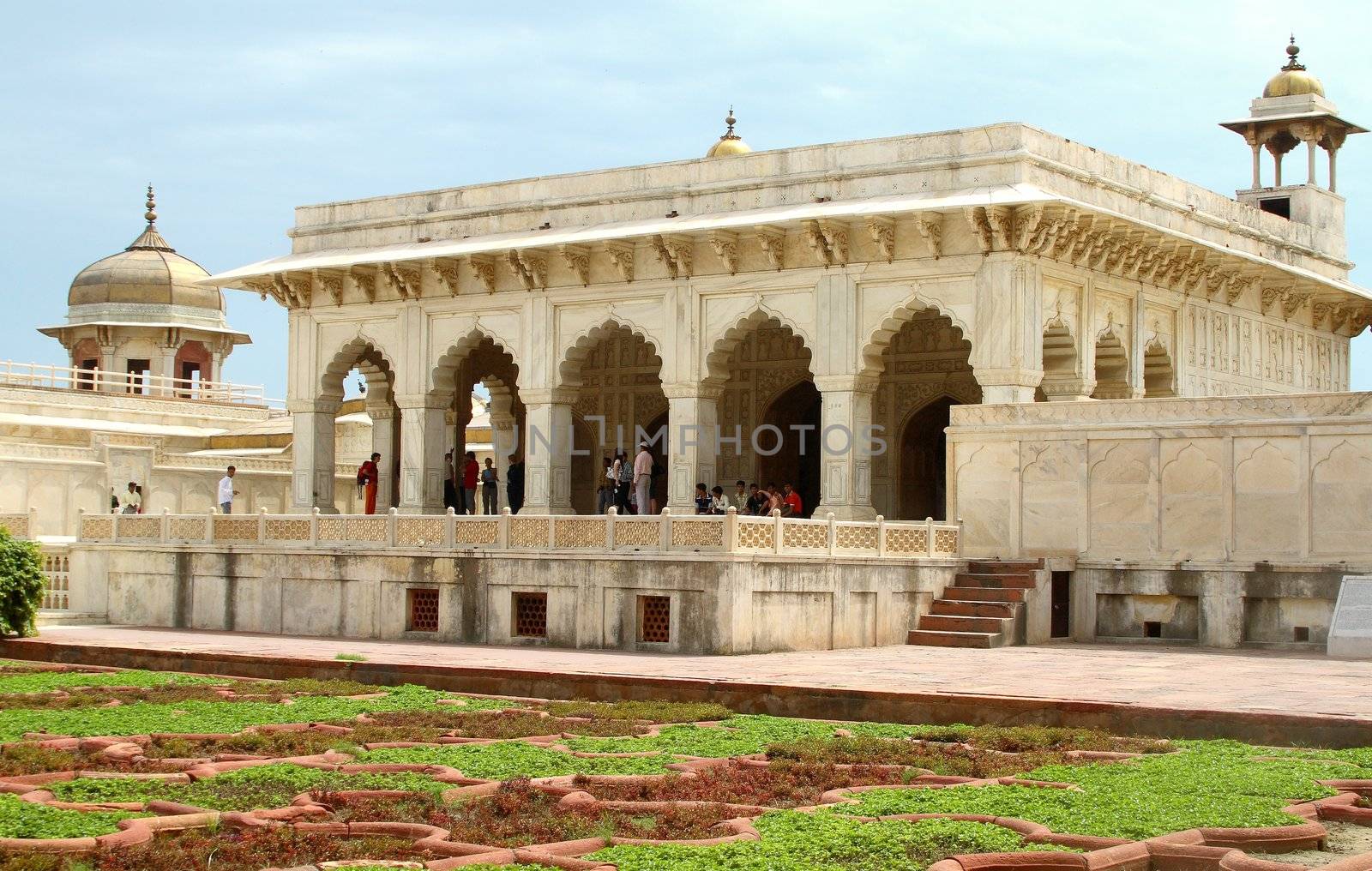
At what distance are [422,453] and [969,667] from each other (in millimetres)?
11261

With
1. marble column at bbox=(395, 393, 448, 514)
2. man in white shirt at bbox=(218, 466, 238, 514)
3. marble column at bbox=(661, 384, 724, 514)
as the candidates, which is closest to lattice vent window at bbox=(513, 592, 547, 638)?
marble column at bbox=(661, 384, 724, 514)

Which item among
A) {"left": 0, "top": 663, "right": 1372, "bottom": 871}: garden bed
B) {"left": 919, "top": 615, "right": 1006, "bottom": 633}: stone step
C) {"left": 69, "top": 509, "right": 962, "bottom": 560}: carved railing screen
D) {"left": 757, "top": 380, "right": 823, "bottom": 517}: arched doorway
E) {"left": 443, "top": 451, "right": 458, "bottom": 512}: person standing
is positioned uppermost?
{"left": 757, "top": 380, "right": 823, "bottom": 517}: arched doorway

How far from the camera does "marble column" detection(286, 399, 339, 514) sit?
23359mm

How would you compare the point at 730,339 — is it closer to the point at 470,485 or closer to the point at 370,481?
the point at 470,485

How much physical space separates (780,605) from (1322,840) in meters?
8.93

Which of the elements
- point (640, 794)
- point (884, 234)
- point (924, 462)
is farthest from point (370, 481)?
point (640, 794)

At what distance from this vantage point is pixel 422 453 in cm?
2225

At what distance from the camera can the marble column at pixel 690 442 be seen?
2005 cm

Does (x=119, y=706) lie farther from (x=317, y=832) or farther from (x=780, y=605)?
(x=780, y=605)

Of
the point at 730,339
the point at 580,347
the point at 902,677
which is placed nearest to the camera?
the point at 902,677

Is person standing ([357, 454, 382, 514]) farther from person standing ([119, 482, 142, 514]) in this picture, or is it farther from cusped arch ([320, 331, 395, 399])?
person standing ([119, 482, 142, 514])

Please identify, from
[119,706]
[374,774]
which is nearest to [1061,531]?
[119,706]

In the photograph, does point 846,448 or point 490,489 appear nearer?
point 846,448

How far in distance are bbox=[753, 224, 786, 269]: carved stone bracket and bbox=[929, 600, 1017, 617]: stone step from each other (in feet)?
16.1
